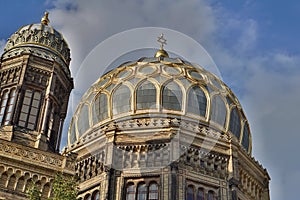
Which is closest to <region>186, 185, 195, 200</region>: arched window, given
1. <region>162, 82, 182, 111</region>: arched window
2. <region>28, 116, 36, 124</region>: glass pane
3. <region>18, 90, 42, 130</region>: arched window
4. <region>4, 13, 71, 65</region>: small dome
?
<region>162, 82, 182, 111</region>: arched window

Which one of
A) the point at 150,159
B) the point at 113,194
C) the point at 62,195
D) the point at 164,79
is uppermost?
the point at 164,79

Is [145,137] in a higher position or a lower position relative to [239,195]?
higher

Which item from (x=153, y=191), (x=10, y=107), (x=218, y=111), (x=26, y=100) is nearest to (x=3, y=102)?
(x=10, y=107)

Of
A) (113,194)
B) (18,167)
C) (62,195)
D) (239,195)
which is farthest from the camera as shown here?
(239,195)

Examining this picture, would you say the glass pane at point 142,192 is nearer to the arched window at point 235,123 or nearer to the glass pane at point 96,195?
the glass pane at point 96,195

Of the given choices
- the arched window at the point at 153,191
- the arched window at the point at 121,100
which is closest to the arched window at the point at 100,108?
the arched window at the point at 121,100

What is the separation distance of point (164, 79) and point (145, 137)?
455cm

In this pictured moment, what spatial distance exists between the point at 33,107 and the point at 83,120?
141 inches

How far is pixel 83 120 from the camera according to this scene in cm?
3181

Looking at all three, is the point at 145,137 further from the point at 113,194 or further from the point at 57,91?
the point at 57,91

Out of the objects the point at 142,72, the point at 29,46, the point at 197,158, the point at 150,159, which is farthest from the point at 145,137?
the point at 29,46

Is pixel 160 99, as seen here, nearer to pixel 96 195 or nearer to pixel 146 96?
pixel 146 96

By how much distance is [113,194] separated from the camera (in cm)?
2659

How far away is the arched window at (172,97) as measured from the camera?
98.1ft
